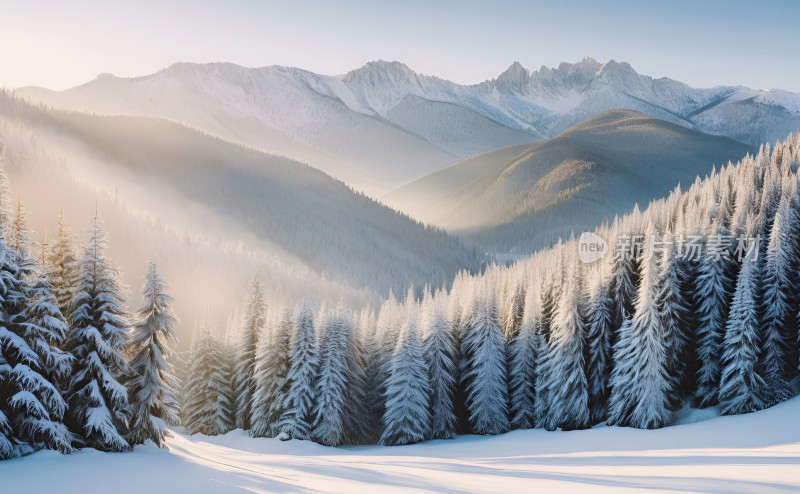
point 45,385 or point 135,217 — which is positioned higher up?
point 135,217

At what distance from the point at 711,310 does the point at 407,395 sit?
93.5 feet

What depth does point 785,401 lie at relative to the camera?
4025cm

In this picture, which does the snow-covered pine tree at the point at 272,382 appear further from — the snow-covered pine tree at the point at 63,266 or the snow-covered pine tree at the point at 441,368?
the snow-covered pine tree at the point at 63,266

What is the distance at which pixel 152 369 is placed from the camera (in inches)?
1265

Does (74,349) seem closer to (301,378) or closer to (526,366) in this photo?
(301,378)

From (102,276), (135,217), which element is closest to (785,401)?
(102,276)

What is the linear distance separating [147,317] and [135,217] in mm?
148914

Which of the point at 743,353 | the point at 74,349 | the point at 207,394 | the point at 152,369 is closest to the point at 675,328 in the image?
the point at 743,353

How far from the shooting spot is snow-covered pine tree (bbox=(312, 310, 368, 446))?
5419 centimetres

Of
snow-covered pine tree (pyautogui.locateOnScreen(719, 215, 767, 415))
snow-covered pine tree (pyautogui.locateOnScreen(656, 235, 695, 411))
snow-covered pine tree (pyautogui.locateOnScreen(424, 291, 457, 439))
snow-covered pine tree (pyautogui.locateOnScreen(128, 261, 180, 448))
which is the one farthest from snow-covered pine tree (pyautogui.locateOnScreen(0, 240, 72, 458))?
snow-covered pine tree (pyautogui.locateOnScreen(719, 215, 767, 415))

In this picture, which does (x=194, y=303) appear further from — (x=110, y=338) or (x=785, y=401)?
(x=785, y=401)

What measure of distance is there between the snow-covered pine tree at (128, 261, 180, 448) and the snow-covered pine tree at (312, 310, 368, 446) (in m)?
22.0

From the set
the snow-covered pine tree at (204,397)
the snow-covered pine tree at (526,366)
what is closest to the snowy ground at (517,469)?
the snow-covered pine tree at (526,366)

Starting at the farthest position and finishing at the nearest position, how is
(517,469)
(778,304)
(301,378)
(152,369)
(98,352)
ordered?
1. (301,378)
2. (778,304)
3. (152,369)
4. (517,469)
5. (98,352)
